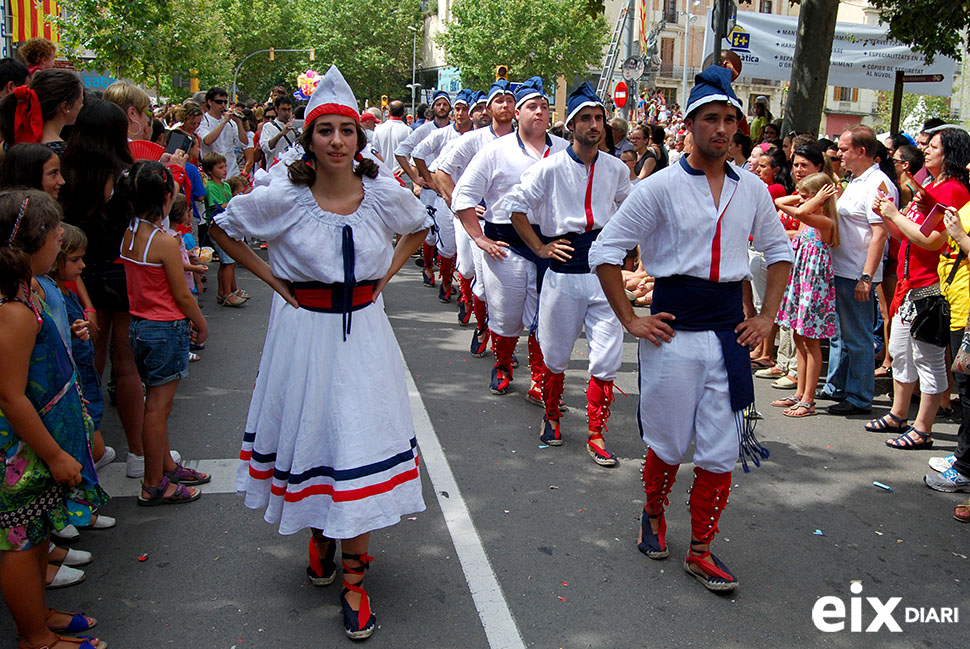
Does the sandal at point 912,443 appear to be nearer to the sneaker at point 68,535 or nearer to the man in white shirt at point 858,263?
the man in white shirt at point 858,263

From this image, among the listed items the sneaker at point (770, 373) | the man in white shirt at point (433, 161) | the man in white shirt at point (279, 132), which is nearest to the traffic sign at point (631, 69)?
the man in white shirt at point (279, 132)

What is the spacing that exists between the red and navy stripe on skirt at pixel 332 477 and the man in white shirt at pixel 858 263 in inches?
175

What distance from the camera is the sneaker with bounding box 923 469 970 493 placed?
213 inches

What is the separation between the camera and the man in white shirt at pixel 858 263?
6.70 m

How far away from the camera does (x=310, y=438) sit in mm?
3635

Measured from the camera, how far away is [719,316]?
4.04 metres

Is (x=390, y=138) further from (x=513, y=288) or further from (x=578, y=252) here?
(x=578, y=252)

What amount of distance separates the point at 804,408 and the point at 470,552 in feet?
11.9

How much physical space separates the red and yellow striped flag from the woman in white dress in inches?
916

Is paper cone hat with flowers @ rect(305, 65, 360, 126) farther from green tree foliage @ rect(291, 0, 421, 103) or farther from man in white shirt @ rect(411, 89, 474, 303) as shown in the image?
green tree foliage @ rect(291, 0, 421, 103)

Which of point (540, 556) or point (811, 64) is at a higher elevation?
point (811, 64)

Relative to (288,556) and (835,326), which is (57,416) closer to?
(288,556)

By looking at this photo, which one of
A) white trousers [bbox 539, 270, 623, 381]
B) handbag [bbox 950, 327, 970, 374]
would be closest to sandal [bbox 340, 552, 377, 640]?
white trousers [bbox 539, 270, 623, 381]

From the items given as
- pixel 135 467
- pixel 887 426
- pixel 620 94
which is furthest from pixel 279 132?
pixel 887 426
